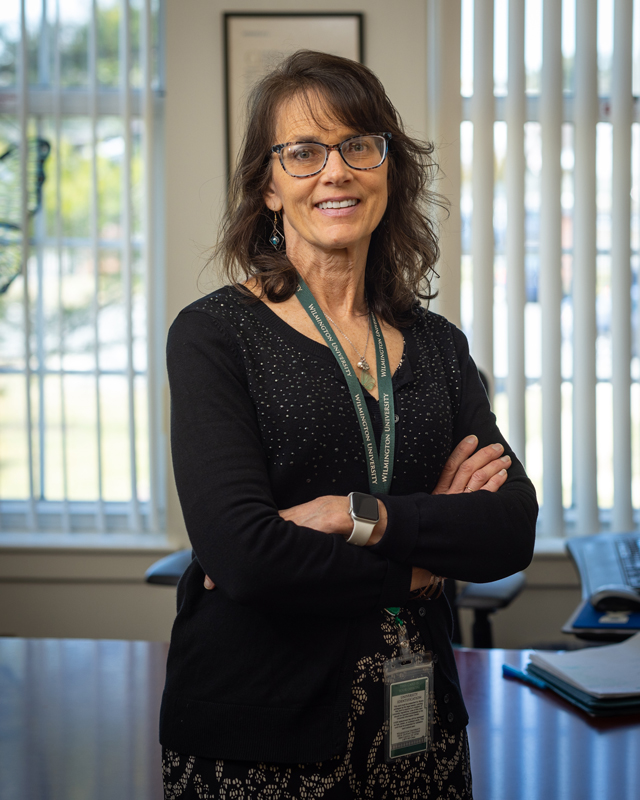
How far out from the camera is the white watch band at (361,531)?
1040mm

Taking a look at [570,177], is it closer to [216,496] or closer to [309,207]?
[309,207]

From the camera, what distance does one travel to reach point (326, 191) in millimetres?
1190

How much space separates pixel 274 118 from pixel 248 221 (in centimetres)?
18

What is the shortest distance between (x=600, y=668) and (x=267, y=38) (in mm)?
2777

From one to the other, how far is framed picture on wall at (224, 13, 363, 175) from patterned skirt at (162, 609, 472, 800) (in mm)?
2546

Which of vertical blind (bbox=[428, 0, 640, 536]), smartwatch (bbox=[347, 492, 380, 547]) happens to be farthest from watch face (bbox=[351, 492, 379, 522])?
vertical blind (bbox=[428, 0, 640, 536])

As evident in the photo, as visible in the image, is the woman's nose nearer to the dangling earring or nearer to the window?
the dangling earring

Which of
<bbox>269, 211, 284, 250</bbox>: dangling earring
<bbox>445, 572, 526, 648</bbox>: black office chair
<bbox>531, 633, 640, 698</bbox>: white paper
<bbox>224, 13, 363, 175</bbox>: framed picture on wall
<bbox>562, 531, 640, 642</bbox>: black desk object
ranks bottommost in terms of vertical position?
<bbox>445, 572, 526, 648</bbox>: black office chair

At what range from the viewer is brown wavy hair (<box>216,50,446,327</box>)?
121cm

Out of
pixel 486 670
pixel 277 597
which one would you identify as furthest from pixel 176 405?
pixel 486 670

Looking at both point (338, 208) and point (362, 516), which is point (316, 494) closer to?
point (362, 516)

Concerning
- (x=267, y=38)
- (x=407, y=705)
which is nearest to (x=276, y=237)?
(x=407, y=705)

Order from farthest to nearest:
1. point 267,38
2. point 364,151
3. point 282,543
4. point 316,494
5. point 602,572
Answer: point 267,38, point 602,572, point 364,151, point 316,494, point 282,543

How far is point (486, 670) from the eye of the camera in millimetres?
1510
